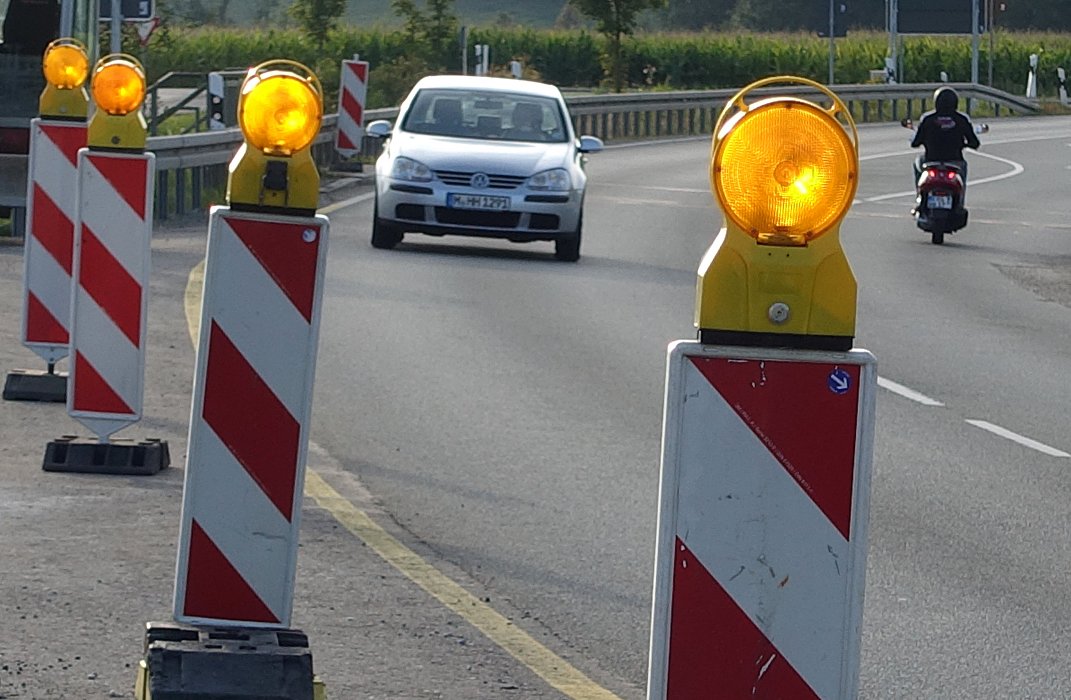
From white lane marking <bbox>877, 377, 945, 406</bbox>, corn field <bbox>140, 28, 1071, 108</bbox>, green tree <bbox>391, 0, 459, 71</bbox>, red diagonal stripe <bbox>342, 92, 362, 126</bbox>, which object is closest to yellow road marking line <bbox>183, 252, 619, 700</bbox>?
white lane marking <bbox>877, 377, 945, 406</bbox>

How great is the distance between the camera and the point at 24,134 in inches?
750

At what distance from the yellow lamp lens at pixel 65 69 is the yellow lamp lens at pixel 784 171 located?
24.9ft

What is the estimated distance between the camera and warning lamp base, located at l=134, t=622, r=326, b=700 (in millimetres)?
5066

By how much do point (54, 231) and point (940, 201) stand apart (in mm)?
14894

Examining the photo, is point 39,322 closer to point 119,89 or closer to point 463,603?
point 119,89

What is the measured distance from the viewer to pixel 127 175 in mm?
9000

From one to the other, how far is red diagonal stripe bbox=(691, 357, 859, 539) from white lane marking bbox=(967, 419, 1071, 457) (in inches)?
291

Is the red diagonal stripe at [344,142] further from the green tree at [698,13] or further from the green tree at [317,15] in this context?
the green tree at [698,13]

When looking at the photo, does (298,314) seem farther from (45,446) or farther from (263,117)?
(45,446)

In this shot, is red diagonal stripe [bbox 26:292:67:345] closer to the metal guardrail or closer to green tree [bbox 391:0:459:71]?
the metal guardrail

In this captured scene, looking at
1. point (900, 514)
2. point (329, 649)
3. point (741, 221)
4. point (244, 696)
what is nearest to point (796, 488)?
point (741, 221)

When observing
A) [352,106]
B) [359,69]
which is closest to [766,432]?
[359,69]

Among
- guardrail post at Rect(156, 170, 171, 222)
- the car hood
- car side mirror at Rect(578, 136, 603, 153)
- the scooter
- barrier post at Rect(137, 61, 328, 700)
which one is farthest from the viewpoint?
the scooter

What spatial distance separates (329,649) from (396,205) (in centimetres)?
1410
